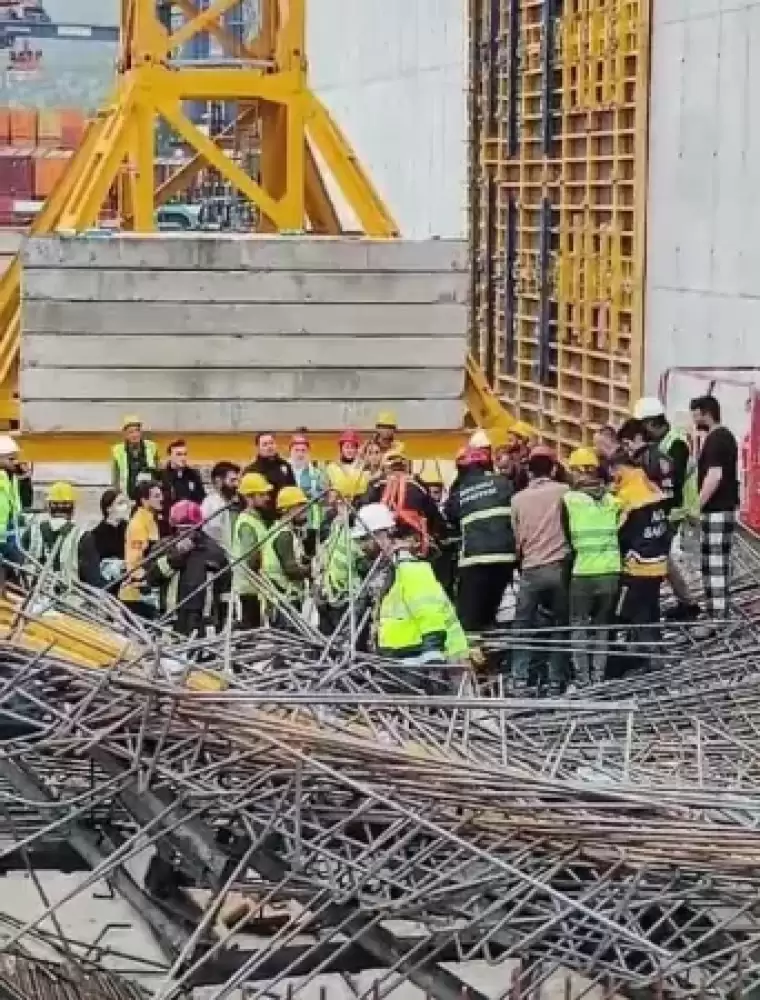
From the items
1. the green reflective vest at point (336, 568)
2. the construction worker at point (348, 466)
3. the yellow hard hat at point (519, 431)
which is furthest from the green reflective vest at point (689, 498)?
the green reflective vest at point (336, 568)

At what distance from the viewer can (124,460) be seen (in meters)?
13.1

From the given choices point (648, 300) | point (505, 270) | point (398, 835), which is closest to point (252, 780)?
point (398, 835)

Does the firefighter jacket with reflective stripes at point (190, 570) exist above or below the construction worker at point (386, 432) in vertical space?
below

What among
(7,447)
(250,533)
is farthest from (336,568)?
(7,447)

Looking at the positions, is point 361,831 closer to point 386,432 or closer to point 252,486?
point 252,486

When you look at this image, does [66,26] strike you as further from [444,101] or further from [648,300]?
[648,300]

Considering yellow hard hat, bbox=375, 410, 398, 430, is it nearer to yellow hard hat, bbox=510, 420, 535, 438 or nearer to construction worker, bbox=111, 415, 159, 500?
yellow hard hat, bbox=510, 420, 535, 438

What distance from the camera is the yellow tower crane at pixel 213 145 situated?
15.1 meters

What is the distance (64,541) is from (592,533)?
9.17 ft

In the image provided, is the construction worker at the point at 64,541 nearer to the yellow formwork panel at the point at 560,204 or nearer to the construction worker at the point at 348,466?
the construction worker at the point at 348,466

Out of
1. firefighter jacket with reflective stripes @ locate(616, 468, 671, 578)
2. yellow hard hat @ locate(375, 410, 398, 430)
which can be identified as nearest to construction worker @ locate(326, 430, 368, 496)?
yellow hard hat @ locate(375, 410, 398, 430)

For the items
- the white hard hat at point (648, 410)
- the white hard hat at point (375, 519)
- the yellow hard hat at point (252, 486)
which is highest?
the white hard hat at point (648, 410)

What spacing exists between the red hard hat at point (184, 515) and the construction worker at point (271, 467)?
777 mm

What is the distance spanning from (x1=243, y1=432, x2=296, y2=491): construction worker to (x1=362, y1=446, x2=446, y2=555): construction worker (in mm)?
703
